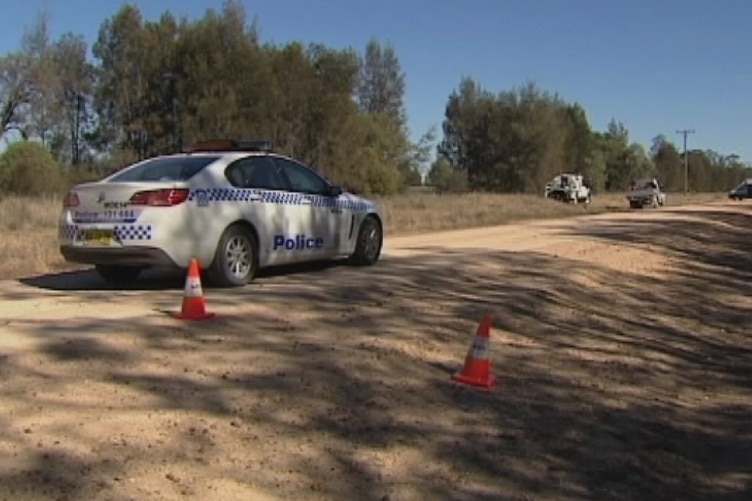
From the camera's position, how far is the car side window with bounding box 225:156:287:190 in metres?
9.90

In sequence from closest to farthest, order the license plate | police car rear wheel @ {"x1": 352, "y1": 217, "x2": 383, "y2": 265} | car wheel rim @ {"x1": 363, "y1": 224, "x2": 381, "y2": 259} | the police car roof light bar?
the license plate < the police car roof light bar < police car rear wheel @ {"x1": 352, "y1": 217, "x2": 383, "y2": 265} < car wheel rim @ {"x1": 363, "y1": 224, "x2": 381, "y2": 259}

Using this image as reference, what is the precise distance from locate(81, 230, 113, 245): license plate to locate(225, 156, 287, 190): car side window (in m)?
1.43

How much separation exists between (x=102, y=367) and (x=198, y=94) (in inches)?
1847

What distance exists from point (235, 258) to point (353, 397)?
386 centimetres

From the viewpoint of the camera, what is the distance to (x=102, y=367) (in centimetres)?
599

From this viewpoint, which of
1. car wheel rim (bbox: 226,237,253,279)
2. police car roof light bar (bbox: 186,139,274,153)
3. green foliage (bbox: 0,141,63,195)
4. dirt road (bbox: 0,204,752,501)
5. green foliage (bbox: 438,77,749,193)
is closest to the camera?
dirt road (bbox: 0,204,752,501)

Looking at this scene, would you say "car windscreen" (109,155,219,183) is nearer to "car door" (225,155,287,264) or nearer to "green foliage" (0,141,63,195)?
"car door" (225,155,287,264)

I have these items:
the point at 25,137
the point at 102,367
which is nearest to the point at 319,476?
the point at 102,367

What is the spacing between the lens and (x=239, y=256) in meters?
9.79

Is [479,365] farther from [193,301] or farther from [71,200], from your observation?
[71,200]

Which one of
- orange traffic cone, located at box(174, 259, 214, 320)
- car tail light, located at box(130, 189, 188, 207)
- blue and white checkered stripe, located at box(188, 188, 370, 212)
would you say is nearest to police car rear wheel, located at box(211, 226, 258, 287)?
blue and white checkered stripe, located at box(188, 188, 370, 212)

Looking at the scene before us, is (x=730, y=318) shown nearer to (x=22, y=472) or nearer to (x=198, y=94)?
(x=22, y=472)

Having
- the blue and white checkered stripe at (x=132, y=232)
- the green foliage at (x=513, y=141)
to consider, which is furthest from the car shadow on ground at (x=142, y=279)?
the green foliage at (x=513, y=141)

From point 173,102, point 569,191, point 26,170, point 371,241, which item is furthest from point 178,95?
point 371,241
